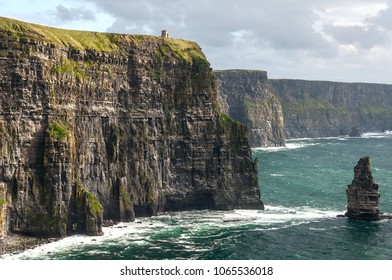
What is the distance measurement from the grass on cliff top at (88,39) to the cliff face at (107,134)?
0.39 metres

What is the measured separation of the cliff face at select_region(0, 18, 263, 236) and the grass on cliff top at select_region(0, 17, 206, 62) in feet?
1.29

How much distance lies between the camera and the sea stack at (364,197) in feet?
445

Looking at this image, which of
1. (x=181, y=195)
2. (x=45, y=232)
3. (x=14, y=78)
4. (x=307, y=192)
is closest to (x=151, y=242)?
(x=45, y=232)

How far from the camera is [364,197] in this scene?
13588 centimetres

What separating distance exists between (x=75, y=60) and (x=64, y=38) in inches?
255

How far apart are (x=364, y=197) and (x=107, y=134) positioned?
68.0 meters

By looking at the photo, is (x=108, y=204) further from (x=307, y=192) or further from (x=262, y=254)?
(x=307, y=192)

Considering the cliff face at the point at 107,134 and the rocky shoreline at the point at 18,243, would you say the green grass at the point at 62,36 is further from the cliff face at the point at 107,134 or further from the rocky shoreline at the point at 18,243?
the rocky shoreline at the point at 18,243

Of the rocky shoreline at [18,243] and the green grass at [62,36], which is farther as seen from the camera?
the green grass at [62,36]

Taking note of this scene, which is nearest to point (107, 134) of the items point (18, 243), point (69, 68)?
point (69, 68)

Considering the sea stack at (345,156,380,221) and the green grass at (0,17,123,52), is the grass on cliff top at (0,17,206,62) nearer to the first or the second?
the green grass at (0,17,123,52)

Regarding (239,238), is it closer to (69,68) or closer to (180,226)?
(180,226)

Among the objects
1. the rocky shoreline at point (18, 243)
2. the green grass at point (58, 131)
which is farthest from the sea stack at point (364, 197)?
the rocky shoreline at point (18, 243)

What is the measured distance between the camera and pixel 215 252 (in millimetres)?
106875
